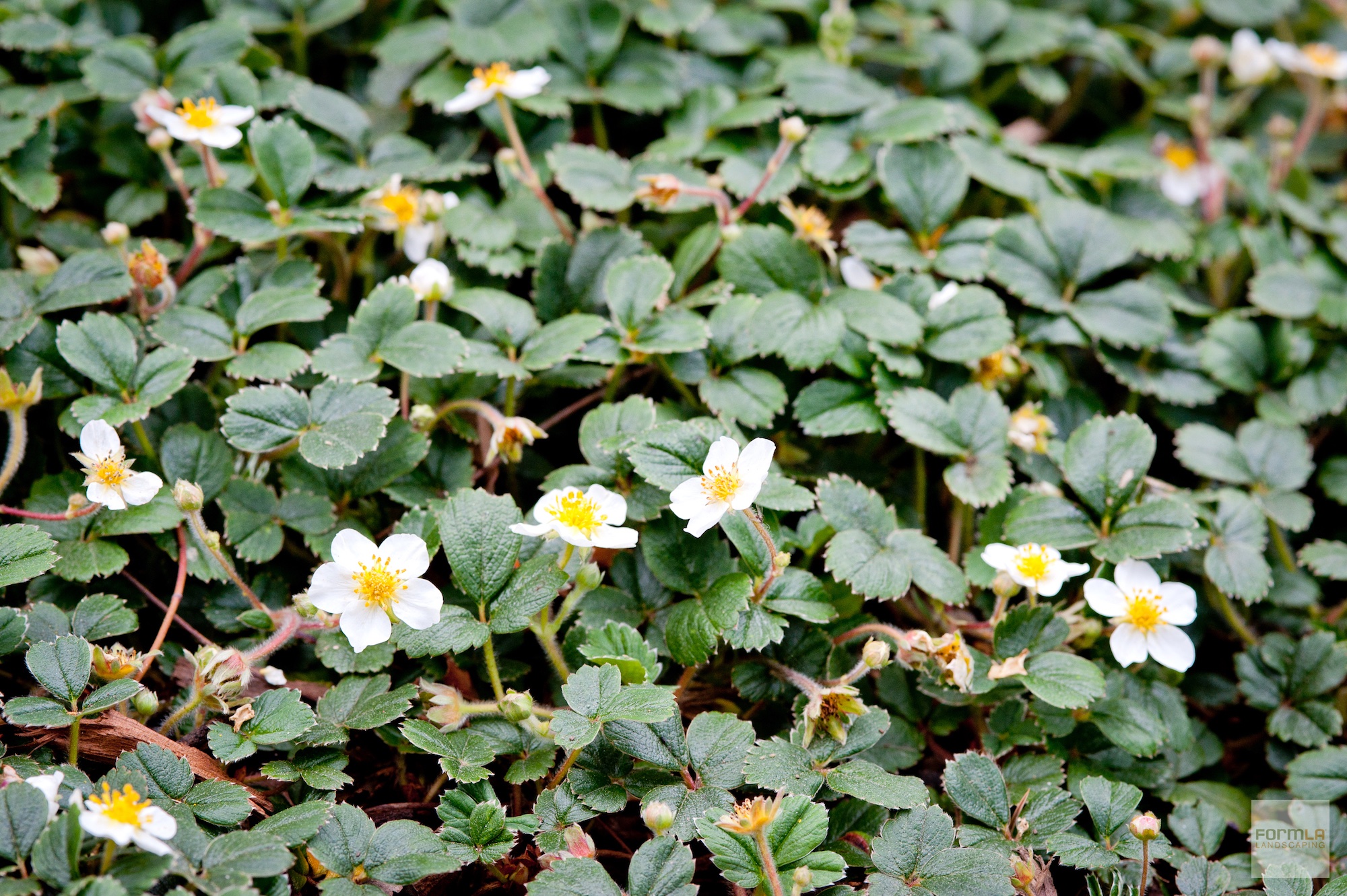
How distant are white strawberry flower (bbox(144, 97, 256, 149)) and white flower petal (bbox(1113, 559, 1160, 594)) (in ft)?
6.47

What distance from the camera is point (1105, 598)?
180cm

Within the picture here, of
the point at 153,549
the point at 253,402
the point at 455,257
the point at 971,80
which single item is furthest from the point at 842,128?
the point at 153,549

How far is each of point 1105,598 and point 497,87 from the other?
5.41 ft

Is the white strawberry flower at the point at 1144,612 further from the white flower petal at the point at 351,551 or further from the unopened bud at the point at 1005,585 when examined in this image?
the white flower petal at the point at 351,551

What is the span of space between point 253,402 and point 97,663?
0.51 meters

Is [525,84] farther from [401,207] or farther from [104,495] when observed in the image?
[104,495]

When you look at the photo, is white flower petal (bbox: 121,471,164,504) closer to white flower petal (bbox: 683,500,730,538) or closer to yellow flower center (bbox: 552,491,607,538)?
yellow flower center (bbox: 552,491,607,538)

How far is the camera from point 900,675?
6.22 feet

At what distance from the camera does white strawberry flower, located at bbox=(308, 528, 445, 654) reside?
62.7 inches

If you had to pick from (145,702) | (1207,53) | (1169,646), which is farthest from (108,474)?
(1207,53)

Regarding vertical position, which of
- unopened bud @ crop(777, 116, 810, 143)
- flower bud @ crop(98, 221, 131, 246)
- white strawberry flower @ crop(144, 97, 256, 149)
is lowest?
flower bud @ crop(98, 221, 131, 246)

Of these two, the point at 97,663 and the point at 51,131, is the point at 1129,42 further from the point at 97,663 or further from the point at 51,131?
the point at 97,663

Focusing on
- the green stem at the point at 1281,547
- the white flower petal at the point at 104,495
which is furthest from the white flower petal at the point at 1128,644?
the white flower petal at the point at 104,495

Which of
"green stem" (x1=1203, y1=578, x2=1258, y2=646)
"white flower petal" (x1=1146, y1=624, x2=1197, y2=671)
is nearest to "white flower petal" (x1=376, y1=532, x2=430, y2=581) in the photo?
"white flower petal" (x1=1146, y1=624, x2=1197, y2=671)
